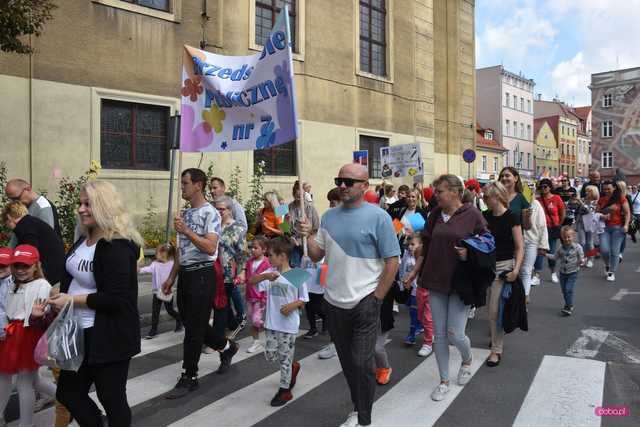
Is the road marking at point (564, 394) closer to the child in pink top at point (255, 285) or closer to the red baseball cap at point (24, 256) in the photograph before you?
the child in pink top at point (255, 285)

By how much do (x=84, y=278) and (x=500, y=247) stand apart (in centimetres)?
403

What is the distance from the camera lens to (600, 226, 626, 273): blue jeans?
36.2 ft

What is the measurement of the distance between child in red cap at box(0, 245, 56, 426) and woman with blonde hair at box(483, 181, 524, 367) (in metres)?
4.09

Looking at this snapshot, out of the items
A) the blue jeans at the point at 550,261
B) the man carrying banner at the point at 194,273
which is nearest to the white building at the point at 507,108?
the blue jeans at the point at 550,261

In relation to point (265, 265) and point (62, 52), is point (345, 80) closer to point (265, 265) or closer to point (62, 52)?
point (62, 52)

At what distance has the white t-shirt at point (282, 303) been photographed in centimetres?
489

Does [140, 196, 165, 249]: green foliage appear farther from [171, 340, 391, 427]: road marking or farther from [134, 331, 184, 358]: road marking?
[171, 340, 391, 427]: road marking

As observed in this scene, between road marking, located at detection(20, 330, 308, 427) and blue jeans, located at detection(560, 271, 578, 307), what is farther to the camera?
blue jeans, located at detection(560, 271, 578, 307)

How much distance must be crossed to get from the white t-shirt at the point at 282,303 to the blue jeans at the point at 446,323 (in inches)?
45.9

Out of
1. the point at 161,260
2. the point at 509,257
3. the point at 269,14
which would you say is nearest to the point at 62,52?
the point at 269,14

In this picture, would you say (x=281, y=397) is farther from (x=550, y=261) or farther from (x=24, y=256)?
A: (x=550, y=261)

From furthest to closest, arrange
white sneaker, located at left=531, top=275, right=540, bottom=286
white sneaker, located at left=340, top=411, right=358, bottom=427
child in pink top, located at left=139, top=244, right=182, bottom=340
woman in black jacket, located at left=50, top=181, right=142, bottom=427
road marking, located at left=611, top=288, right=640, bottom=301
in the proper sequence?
white sneaker, located at left=531, top=275, right=540, bottom=286 < road marking, located at left=611, top=288, right=640, bottom=301 < child in pink top, located at left=139, top=244, right=182, bottom=340 < white sneaker, located at left=340, top=411, right=358, bottom=427 < woman in black jacket, located at left=50, top=181, right=142, bottom=427

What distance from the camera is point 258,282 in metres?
5.29

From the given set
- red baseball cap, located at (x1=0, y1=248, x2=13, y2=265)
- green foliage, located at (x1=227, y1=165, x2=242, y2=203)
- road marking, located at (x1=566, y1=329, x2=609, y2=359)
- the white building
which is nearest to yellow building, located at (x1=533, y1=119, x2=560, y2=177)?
the white building
